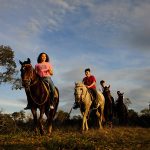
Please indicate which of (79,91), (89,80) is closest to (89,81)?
(89,80)

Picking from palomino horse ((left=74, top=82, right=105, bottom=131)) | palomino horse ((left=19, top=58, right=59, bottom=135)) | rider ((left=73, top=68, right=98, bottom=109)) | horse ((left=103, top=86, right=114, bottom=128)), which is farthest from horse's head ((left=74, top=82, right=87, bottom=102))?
horse ((left=103, top=86, right=114, bottom=128))

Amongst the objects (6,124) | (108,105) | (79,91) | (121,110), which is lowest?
(6,124)

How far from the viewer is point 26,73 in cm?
1526

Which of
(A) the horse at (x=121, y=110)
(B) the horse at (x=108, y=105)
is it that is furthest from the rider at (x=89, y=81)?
(A) the horse at (x=121, y=110)

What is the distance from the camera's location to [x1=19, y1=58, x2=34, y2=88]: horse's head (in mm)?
15156

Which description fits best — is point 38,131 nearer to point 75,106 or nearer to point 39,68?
point 39,68

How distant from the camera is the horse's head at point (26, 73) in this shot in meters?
15.2

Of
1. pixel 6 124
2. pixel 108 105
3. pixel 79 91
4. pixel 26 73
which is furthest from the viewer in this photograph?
pixel 108 105

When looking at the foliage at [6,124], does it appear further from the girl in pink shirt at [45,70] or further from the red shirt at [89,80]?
the girl in pink shirt at [45,70]

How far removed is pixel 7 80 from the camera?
4134 centimetres

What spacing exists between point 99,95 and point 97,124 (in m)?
2.17

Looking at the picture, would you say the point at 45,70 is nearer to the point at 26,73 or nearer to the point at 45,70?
the point at 45,70

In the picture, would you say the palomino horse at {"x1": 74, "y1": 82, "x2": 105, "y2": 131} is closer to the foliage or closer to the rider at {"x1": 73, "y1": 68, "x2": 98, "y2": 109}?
the rider at {"x1": 73, "y1": 68, "x2": 98, "y2": 109}

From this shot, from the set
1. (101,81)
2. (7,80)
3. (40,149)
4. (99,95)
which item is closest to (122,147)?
(40,149)
